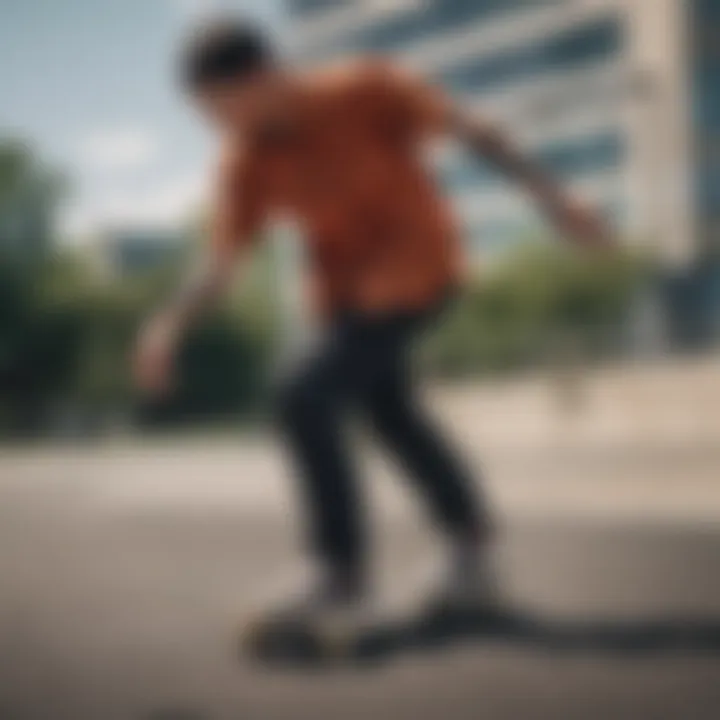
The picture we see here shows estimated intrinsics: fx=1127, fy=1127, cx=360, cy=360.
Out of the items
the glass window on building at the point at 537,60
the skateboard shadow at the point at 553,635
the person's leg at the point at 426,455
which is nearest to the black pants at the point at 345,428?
the person's leg at the point at 426,455

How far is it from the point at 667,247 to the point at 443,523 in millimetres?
374

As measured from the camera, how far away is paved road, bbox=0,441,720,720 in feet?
3.91

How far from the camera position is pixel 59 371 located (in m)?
1.25

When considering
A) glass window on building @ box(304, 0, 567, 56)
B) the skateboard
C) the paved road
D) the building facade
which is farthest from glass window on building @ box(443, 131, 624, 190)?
the skateboard

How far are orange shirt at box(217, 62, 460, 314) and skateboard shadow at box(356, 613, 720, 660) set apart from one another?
0.37 metres

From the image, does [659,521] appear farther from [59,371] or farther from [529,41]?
[59,371]

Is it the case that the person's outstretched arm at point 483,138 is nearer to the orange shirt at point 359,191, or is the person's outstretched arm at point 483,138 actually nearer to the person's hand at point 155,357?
the orange shirt at point 359,191

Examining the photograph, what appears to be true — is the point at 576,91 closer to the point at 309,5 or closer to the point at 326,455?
the point at 309,5

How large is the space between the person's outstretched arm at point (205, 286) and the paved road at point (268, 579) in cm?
9

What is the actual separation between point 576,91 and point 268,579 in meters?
0.62

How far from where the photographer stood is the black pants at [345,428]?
3.90 ft

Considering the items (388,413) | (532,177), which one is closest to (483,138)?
(532,177)

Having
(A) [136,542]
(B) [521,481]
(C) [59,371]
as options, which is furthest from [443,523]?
(C) [59,371]

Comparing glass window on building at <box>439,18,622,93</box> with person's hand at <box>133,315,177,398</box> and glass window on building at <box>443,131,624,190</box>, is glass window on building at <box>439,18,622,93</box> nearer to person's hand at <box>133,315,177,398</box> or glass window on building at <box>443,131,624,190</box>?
glass window on building at <box>443,131,624,190</box>
